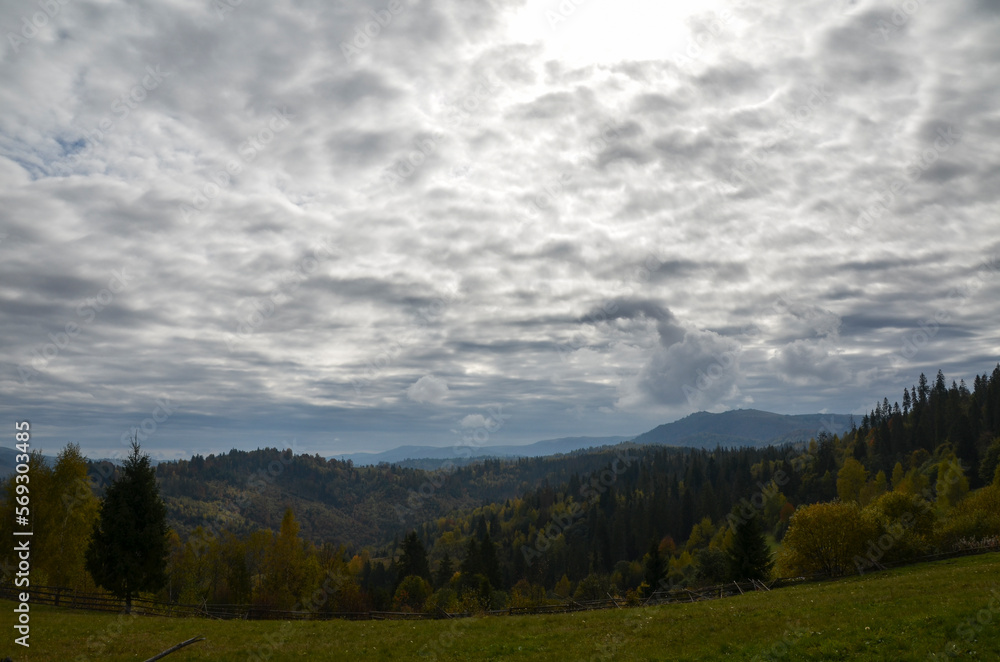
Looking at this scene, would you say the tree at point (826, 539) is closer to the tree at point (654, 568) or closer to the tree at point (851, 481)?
the tree at point (654, 568)

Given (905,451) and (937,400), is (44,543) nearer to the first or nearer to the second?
(905,451)

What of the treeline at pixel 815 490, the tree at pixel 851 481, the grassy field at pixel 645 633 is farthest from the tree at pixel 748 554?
the tree at pixel 851 481

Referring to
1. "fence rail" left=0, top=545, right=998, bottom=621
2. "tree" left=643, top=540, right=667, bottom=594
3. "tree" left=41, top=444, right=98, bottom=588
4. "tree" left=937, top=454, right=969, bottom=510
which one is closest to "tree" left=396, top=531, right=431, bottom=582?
"tree" left=643, top=540, right=667, bottom=594

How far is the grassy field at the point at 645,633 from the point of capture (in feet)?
73.4

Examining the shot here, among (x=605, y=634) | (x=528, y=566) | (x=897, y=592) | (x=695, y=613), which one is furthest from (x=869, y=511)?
(x=528, y=566)

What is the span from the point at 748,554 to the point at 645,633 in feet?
182

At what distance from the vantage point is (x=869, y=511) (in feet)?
227

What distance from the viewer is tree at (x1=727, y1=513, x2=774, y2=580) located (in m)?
74.8

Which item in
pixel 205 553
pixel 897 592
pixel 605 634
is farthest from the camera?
pixel 205 553

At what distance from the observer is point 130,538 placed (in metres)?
46.7

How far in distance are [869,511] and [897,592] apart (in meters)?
45.3

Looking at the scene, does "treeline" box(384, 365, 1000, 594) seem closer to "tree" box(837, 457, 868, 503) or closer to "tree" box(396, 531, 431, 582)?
"tree" box(837, 457, 868, 503)

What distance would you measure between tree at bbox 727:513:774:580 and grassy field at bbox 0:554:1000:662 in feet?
132

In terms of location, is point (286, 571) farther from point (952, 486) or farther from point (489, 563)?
point (952, 486)
